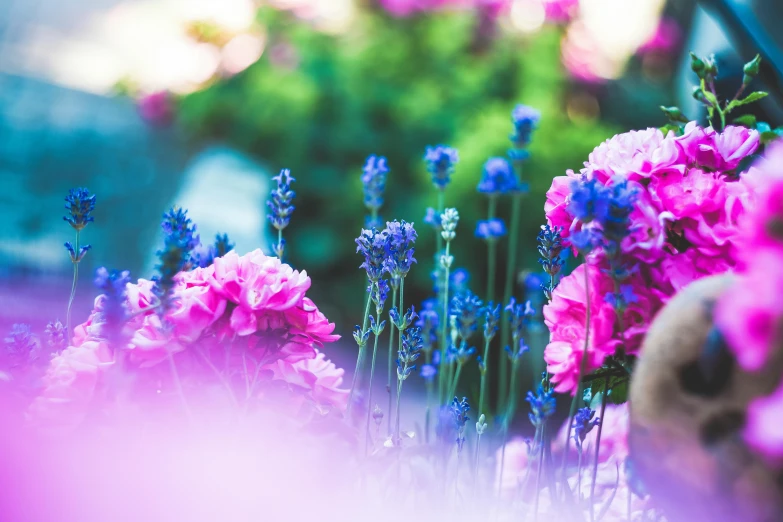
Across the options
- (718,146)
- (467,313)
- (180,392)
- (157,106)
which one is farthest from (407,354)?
(157,106)

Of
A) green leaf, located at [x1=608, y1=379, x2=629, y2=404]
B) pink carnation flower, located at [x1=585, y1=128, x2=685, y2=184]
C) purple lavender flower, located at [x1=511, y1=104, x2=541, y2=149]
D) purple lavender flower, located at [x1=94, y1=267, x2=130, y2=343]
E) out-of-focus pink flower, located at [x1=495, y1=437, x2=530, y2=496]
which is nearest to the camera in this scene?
purple lavender flower, located at [x1=94, y1=267, x2=130, y2=343]

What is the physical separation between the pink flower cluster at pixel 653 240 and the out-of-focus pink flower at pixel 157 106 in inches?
144

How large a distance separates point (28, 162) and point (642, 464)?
12.8ft

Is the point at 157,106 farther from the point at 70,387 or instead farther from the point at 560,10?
the point at 70,387

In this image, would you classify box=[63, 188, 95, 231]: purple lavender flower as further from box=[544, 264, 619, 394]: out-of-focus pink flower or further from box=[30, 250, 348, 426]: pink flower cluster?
box=[544, 264, 619, 394]: out-of-focus pink flower

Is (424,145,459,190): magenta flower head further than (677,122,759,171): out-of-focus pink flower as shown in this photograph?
Yes

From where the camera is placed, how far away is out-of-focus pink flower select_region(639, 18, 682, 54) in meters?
4.33

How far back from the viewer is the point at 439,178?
132 centimetres

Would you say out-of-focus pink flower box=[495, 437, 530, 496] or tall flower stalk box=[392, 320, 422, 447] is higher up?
tall flower stalk box=[392, 320, 422, 447]

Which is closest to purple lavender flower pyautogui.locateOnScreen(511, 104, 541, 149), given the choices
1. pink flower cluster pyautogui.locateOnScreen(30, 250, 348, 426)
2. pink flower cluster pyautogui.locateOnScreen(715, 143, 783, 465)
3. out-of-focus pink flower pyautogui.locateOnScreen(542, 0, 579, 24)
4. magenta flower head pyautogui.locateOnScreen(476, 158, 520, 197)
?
magenta flower head pyautogui.locateOnScreen(476, 158, 520, 197)

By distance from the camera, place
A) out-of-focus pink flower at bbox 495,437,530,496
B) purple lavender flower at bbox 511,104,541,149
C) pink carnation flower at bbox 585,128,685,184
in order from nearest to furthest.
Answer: pink carnation flower at bbox 585,128,685,184, out-of-focus pink flower at bbox 495,437,530,496, purple lavender flower at bbox 511,104,541,149

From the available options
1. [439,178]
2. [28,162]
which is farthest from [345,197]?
[439,178]

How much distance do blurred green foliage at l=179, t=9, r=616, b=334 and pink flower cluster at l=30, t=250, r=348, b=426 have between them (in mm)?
2413

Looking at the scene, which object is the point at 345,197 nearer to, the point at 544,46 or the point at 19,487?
the point at 544,46
